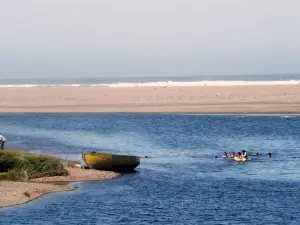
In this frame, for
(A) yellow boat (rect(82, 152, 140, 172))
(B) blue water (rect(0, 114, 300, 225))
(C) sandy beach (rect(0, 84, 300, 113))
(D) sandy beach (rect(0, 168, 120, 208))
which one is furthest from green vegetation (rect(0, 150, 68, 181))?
(C) sandy beach (rect(0, 84, 300, 113))

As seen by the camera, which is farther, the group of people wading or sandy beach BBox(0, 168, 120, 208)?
the group of people wading

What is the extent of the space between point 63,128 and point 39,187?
1395 inches

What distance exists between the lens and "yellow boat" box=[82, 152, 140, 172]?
4272cm

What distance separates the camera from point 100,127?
71500 mm

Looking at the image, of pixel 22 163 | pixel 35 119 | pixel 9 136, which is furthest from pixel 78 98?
pixel 22 163

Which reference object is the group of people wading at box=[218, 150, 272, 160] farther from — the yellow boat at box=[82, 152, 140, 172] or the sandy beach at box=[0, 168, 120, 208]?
the sandy beach at box=[0, 168, 120, 208]

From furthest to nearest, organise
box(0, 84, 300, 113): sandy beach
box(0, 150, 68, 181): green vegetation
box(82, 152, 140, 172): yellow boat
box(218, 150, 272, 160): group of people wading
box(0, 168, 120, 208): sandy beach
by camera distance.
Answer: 1. box(0, 84, 300, 113): sandy beach
2. box(218, 150, 272, 160): group of people wading
3. box(82, 152, 140, 172): yellow boat
4. box(0, 150, 68, 181): green vegetation
5. box(0, 168, 120, 208): sandy beach

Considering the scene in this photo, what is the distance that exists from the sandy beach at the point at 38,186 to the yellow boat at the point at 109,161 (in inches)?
27.5

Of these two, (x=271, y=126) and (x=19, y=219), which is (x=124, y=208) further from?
(x=271, y=126)

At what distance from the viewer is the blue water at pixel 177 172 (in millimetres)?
31219

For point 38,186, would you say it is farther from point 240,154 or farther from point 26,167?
point 240,154

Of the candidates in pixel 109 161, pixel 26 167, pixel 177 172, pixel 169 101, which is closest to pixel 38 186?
pixel 26 167

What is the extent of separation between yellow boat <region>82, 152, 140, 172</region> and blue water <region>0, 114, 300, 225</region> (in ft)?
3.13

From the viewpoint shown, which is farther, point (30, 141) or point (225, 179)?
point (30, 141)
